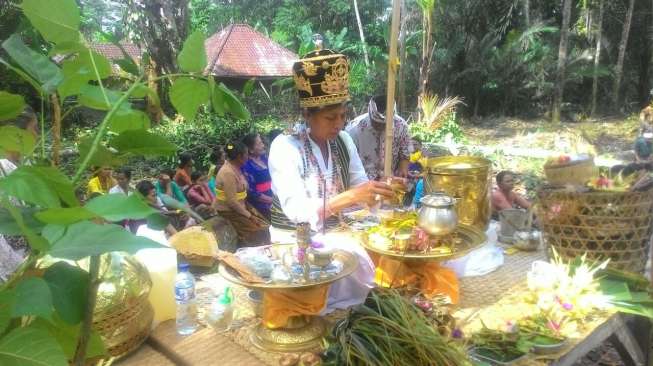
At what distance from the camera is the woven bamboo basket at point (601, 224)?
2.10 m

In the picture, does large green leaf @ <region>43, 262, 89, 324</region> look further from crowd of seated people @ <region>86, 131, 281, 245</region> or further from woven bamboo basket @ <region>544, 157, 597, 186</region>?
crowd of seated people @ <region>86, 131, 281, 245</region>

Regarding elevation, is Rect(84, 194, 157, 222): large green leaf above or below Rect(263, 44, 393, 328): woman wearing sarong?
above

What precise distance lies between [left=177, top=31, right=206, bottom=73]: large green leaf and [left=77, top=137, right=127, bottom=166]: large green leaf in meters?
0.14

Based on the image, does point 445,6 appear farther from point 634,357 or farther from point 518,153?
point 634,357

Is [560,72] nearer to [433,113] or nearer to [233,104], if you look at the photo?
[433,113]

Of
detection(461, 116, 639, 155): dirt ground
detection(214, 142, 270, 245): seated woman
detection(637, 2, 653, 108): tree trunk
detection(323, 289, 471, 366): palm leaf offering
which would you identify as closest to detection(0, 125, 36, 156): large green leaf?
detection(323, 289, 471, 366): palm leaf offering

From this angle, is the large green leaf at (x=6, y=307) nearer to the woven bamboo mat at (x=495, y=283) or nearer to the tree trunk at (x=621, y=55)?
the woven bamboo mat at (x=495, y=283)

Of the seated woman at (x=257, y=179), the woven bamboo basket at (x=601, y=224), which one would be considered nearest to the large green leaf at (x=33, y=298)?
the woven bamboo basket at (x=601, y=224)

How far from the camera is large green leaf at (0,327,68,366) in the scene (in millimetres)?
415

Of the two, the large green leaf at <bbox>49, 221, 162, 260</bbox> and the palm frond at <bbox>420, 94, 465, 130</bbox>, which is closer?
the large green leaf at <bbox>49, 221, 162, 260</bbox>

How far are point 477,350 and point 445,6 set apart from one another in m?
16.7

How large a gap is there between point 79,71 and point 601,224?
2186mm

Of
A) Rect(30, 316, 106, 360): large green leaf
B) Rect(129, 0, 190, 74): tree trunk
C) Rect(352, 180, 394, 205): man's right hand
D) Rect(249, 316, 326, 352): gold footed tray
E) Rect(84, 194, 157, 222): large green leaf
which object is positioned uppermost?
Rect(129, 0, 190, 74): tree trunk

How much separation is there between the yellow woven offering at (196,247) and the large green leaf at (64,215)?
2.28 m
